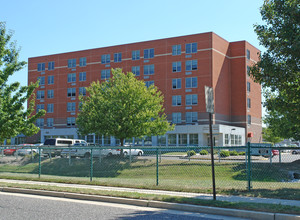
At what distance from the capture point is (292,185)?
13453 mm

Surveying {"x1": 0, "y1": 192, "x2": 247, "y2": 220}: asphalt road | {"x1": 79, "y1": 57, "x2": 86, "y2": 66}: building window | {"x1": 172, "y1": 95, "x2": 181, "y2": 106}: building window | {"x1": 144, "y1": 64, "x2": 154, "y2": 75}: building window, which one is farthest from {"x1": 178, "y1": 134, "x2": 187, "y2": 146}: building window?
{"x1": 0, "y1": 192, "x2": 247, "y2": 220}: asphalt road

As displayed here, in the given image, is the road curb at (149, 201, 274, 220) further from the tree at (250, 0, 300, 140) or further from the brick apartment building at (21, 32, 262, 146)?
the brick apartment building at (21, 32, 262, 146)

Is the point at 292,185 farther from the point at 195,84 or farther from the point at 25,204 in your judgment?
the point at 195,84

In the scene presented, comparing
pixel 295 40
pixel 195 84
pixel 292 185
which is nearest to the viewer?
pixel 295 40

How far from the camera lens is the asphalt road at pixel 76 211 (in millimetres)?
8672

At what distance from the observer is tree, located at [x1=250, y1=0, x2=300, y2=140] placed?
41.9 ft

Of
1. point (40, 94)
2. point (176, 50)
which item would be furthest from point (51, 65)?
point (176, 50)

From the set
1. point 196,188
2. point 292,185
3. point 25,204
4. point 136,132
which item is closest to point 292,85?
point 292,185

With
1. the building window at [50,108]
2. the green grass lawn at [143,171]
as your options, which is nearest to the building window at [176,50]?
the building window at [50,108]

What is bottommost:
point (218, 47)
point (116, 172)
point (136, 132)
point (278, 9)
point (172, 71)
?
point (116, 172)

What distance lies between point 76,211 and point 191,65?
50784 mm

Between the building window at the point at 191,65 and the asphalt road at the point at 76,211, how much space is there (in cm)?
4887

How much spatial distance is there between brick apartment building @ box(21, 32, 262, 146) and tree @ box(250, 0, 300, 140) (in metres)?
41.5

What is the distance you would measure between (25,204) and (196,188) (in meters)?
5.74
